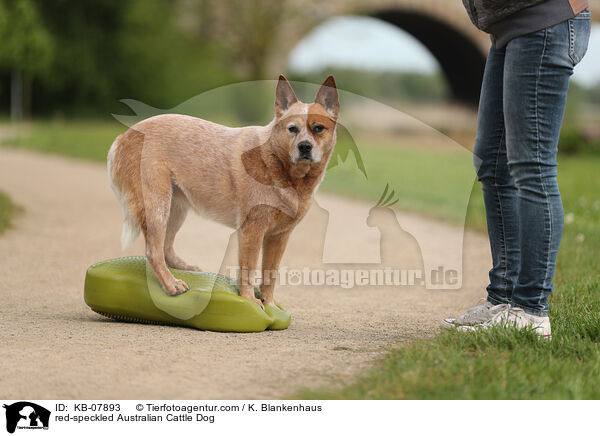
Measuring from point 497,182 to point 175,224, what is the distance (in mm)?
1857

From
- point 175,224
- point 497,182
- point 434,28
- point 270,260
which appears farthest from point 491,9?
point 434,28

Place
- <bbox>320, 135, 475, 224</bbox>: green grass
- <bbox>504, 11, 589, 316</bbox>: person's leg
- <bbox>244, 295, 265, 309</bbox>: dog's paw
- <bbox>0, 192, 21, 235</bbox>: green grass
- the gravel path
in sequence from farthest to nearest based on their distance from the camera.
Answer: <bbox>0, 192, 21, 235</bbox>: green grass < <bbox>320, 135, 475, 224</bbox>: green grass < <bbox>244, 295, 265, 309</bbox>: dog's paw < <bbox>504, 11, 589, 316</bbox>: person's leg < the gravel path

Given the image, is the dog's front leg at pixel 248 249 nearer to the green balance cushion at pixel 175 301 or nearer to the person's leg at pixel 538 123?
the green balance cushion at pixel 175 301

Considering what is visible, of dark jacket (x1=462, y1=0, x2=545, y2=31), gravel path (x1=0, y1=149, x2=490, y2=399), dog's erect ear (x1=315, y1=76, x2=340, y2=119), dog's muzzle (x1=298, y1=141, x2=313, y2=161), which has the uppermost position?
dark jacket (x1=462, y1=0, x2=545, y2=31)

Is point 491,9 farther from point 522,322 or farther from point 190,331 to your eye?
point 190,331

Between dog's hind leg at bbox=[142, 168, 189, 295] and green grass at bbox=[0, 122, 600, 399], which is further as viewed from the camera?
dog's hind leg at bbox=[142, 168, 189, 295]

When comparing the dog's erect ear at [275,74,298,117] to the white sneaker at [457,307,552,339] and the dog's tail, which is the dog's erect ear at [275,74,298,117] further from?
the white sneaker at [457,307,552,339]

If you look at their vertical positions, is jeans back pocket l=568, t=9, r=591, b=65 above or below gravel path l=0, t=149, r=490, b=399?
above

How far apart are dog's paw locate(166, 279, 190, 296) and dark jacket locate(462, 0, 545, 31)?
2.09 meters

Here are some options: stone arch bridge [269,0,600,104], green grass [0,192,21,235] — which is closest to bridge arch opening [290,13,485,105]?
stone arch bridge [269,0,600,104]

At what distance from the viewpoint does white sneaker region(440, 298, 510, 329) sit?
11.8ft
